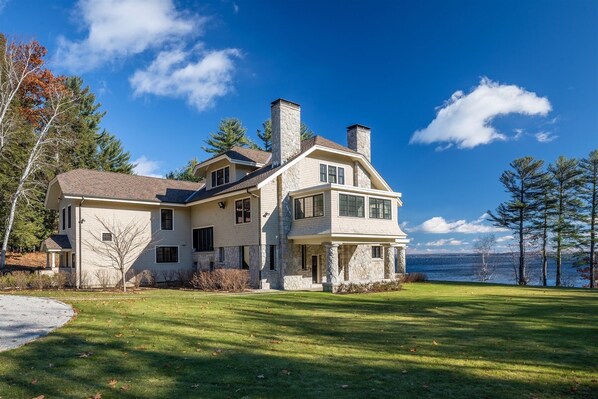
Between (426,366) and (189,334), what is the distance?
197 inches

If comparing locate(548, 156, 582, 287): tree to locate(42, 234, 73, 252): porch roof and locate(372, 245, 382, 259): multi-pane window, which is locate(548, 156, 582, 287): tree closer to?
locate(372, 245, 382, 259): multi-pane window

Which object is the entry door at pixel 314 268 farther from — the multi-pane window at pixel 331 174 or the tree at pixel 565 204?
the tree at pixel 565 204

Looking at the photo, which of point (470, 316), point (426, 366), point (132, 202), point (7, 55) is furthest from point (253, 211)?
point (7, 55)

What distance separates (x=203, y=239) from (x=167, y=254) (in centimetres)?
249

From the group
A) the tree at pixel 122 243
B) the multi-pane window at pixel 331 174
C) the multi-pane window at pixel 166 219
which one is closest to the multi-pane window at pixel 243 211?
the multi-pane window at pixel 331 174

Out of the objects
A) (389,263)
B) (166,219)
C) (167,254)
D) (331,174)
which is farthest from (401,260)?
(166,219)

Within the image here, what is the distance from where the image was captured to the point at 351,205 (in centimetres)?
2219

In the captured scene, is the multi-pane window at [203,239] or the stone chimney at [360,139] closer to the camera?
the multi-pane window at [203,239]

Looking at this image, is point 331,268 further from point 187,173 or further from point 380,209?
point 187,173

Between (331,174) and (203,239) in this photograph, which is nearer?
(331,174)

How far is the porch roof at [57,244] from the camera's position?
22938 mm

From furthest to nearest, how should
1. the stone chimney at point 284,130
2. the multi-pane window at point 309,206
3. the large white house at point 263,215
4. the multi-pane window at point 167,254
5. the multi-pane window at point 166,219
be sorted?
the multi-pane window at point 166,219 → the multi-pane window at point 167,254 → the stone chimney at point 284,130 → the large white house at point 263,215 → the multi-pane window at point 309,206

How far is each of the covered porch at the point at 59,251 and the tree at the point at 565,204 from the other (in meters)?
38.9

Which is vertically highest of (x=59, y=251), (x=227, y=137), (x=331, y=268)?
(x=227, y=137)
